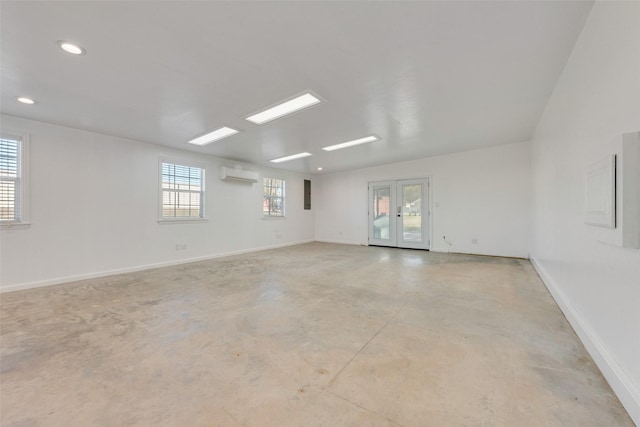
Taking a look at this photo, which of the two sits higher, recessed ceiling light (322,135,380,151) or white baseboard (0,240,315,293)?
recessed ceiling light (322,135,380,151)

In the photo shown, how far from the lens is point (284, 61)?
2387 mm

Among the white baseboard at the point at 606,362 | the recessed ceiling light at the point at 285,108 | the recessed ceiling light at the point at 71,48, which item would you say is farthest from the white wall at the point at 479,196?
the recessed ceiling light at the point at 71,48

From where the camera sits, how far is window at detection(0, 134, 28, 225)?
361cm

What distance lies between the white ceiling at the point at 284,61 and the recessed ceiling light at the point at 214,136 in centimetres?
36

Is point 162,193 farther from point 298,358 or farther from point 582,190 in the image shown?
point 582,190

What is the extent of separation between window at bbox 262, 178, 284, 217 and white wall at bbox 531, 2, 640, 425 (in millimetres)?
6528

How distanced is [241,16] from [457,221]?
21.1ft

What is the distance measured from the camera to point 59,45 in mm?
2121

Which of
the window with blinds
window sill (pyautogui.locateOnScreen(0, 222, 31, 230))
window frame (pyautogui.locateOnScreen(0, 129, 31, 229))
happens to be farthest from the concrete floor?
the window with blinds

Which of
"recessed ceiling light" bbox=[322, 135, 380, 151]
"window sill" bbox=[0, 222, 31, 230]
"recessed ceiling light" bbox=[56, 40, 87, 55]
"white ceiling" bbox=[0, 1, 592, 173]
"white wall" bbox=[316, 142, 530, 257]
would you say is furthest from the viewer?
"white wall" bbox=[316, 142, 530, 257]

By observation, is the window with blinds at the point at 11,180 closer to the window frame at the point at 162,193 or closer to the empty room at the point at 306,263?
the empty room at the point at 306,263

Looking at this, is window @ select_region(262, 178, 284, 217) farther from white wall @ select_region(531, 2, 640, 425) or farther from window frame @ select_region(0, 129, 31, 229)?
white wall @ select_region(531, 2, 640, 425)

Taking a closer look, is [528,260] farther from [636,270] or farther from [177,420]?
[177,420]

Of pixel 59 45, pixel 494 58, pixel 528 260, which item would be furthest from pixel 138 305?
pixel 528 260
